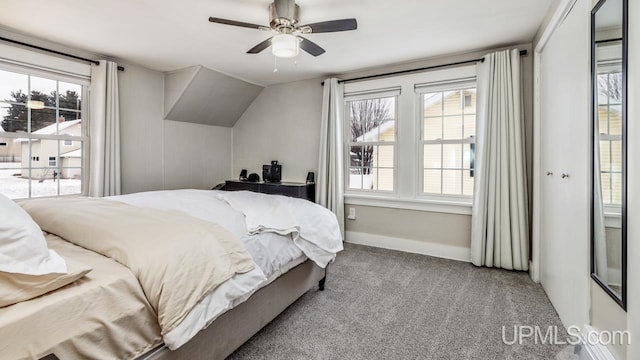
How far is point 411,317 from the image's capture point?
2.08 m

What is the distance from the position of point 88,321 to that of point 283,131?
3759 mm

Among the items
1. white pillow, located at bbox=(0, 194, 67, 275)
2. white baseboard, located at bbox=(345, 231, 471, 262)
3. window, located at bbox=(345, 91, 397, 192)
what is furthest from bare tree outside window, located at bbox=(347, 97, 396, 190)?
white pillow, located at bbox=(0, 194, 67, 275)

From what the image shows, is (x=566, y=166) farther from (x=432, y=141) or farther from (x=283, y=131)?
(x=283, y=131)

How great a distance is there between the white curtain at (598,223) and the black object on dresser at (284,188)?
297cm

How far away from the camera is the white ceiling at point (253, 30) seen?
231cm

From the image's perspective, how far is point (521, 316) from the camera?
6.84ft

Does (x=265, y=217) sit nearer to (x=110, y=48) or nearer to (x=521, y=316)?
(x=521, y=316)

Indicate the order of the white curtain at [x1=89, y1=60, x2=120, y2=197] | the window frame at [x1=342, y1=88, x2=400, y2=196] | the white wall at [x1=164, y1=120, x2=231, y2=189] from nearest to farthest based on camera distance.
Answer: the white curtain at [x1=89, y1=60, x2=120, y2=197], the window frame at [x1=342, y1=88, x2=400, y2=196], the white wall at [x1=164, y1=120, x2=231, y2=189]

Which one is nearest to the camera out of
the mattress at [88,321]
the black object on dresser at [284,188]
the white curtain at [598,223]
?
the mattress at [88,321]

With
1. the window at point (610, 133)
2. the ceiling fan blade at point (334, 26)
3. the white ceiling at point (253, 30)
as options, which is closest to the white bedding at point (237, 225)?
the ceiling fan blade at point (334, 26)

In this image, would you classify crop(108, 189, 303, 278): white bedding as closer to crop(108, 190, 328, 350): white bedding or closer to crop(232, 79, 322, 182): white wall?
crop(108, 190, 328, 350): white bedding

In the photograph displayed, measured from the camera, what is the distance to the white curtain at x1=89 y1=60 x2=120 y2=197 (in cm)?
325

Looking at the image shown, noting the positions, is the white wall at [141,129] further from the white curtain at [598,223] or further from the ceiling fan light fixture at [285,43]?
the white curtain at [598,223]

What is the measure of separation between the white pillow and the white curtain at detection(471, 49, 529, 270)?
129 inches
